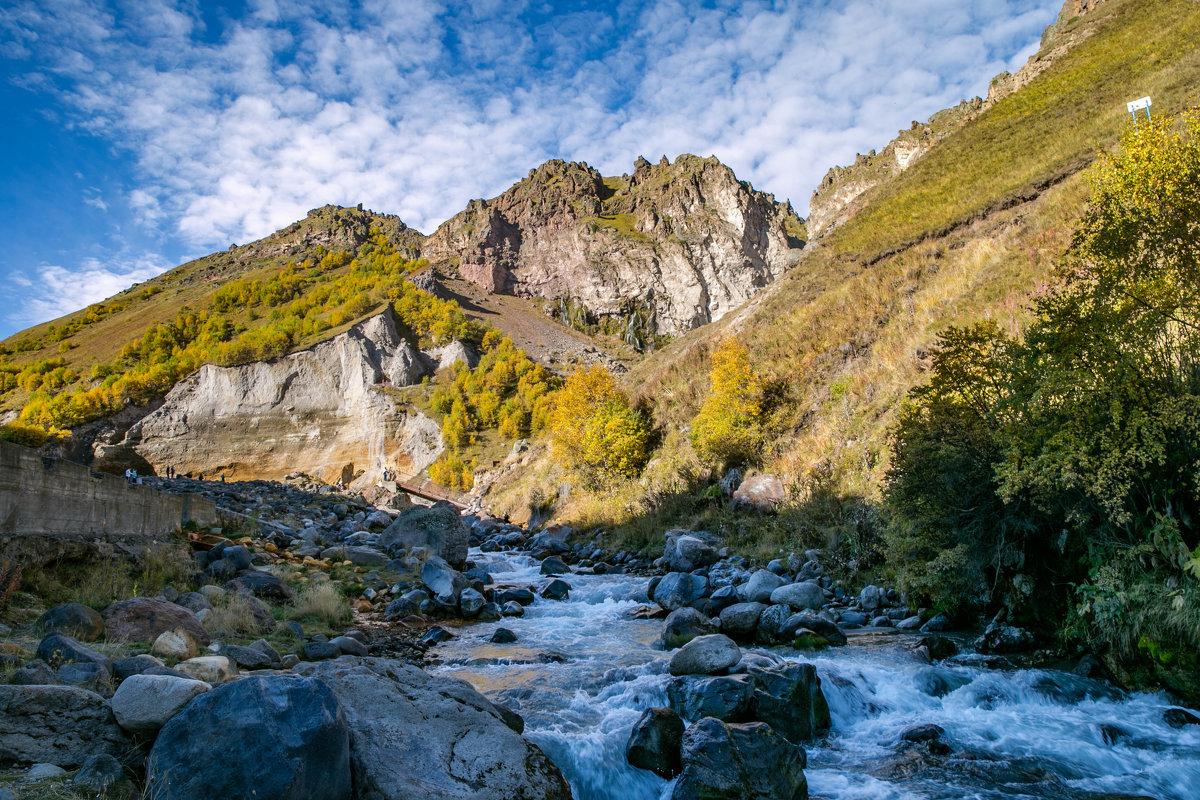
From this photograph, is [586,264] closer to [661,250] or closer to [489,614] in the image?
[661,250]

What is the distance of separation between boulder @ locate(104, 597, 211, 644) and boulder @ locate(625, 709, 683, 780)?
5959 millimetres

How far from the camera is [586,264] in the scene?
14375cm

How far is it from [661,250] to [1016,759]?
13817 cm

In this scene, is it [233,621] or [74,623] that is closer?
[74,623]

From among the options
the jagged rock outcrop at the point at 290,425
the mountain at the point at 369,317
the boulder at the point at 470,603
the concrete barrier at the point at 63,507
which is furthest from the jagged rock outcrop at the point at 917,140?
the jagged rock outcrop at the point at 290,425

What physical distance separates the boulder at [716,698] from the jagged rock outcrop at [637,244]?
12585 centimetres

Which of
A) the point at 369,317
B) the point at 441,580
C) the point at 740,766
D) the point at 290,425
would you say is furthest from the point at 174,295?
the point at 740,766

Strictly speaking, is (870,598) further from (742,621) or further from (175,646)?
(175,646)

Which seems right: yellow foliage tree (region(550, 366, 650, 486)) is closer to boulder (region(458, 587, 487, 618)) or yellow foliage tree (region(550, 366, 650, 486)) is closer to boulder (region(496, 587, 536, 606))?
boulder (region(496, 587, 536, 606))

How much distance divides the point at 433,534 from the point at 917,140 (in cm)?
9597

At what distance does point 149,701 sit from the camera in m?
4.89

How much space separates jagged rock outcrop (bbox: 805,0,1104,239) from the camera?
46.9 m

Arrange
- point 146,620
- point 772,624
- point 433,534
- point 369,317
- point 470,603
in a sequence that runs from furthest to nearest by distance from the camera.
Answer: point 369,317 → point 433,534 → point 470,603 → point 772,624 → point 146,620

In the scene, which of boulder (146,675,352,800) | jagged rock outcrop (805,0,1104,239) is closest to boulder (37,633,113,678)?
boulder (146,675,352,800)
